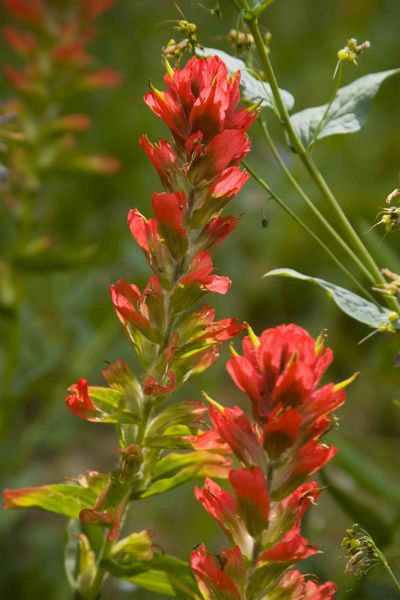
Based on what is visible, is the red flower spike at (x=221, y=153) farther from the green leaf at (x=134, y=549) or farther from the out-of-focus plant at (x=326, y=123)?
the green leaf at (x=134, y=549)

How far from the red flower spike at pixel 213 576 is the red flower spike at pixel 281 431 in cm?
9

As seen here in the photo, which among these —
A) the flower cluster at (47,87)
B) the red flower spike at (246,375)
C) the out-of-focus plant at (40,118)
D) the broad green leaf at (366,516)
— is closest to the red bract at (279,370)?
the red flower spike at (246,375)

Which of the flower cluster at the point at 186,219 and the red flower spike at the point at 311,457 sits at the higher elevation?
the flower cluster at the point at 186,219

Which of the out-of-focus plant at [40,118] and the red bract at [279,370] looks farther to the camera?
the out-of-focus plant at [40,118]

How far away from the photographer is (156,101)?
0.64 meters

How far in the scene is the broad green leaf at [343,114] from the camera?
30.9 inches

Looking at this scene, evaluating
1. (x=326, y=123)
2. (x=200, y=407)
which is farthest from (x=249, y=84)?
(x=200, y=407)

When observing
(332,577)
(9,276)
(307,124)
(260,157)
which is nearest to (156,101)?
(307,124)

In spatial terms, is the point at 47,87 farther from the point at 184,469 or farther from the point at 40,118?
the point at 184,469

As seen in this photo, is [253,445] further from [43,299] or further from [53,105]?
[43,299]

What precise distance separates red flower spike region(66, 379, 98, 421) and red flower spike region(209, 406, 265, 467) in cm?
Answer: 10

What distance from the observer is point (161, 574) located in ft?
2.39

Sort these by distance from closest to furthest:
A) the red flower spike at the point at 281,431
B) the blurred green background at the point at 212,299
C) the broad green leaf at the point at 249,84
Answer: the red flower spike at the point at 281,431 → the broad green leaf at the point at 249,84 → the blurred green background at the point at 212,299

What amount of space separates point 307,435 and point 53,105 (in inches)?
46.6
